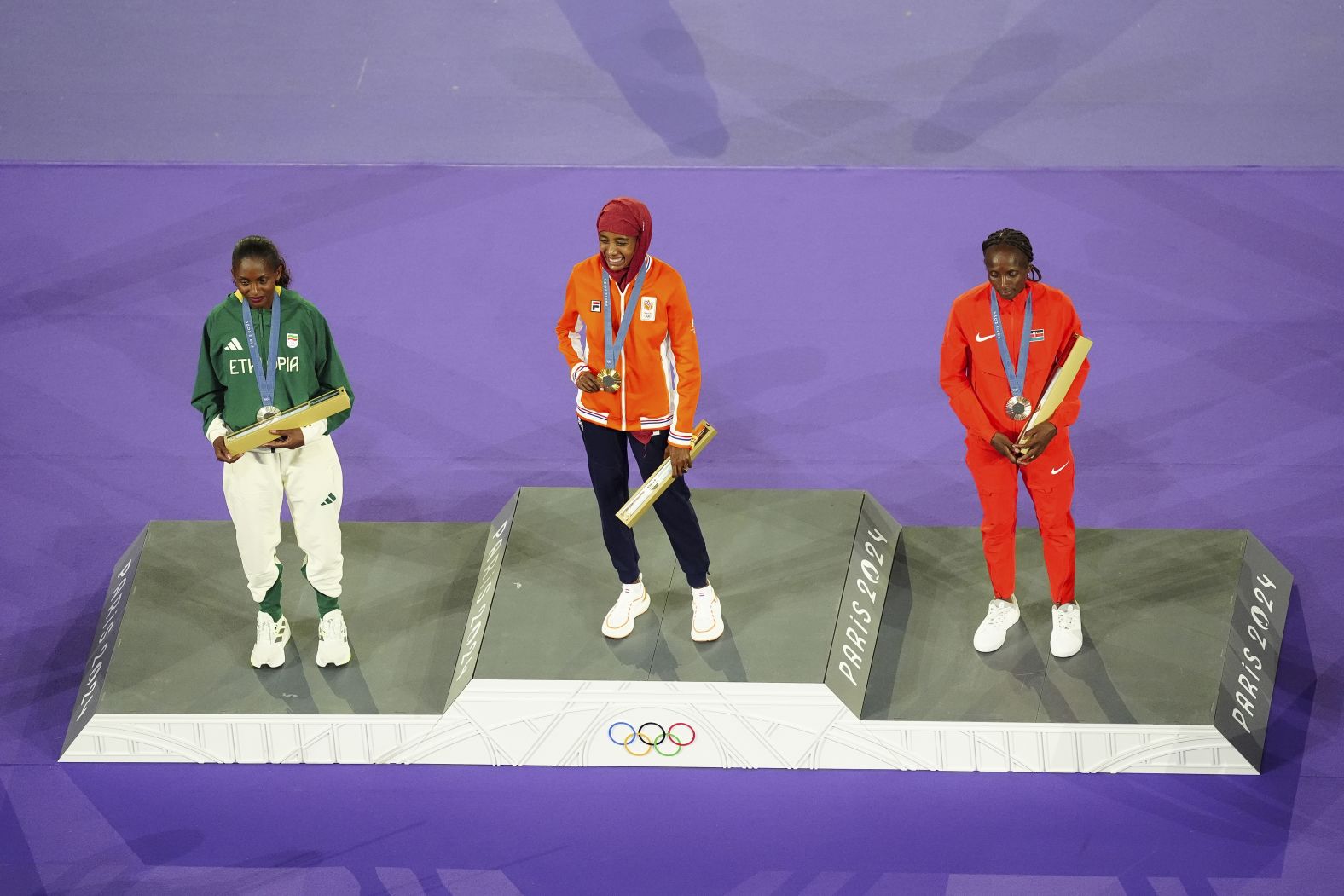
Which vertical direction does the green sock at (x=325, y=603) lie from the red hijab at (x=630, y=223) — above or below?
below

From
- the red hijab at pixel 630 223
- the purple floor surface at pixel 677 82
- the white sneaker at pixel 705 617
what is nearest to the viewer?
the red hijab at pixel 630 223

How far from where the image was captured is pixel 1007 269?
5715mm

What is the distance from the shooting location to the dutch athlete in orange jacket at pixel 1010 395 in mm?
5844

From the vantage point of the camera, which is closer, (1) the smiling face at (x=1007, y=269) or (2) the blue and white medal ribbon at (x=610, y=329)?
(1) the smiling face at (x=1007, y=269)

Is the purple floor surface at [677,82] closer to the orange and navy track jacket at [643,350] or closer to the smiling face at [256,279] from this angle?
the orange and navy track jacket at [643,350]

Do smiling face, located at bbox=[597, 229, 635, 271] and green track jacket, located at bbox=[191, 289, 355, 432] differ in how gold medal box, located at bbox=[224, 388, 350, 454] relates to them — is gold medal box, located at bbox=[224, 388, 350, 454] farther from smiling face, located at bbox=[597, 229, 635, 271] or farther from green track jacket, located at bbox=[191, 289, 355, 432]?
smiling face, located at bbox=[597, 229, 635, 271]

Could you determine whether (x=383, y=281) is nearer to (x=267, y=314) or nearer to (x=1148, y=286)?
(x=267, y=314)

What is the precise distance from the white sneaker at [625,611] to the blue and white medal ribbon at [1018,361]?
174 centimetres

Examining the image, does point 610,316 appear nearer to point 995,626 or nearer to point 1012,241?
point 1012,241

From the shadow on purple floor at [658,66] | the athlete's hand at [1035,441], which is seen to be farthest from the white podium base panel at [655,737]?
the shadow on purple floor at [658,66]

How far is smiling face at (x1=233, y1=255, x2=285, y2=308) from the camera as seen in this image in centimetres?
579

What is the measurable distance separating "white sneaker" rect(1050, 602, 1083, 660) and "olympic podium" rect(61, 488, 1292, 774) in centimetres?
8

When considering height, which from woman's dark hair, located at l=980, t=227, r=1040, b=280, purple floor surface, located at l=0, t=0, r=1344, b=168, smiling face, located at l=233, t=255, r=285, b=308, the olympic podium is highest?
purple floor surface, located at l=0, t=0, r=1344, b=168

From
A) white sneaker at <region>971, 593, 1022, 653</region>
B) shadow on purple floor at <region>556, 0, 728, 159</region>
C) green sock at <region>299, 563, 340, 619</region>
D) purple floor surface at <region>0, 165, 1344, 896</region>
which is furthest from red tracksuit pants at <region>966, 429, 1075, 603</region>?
shadow on purple floor at <region>556, 0, 728, 159</region>
